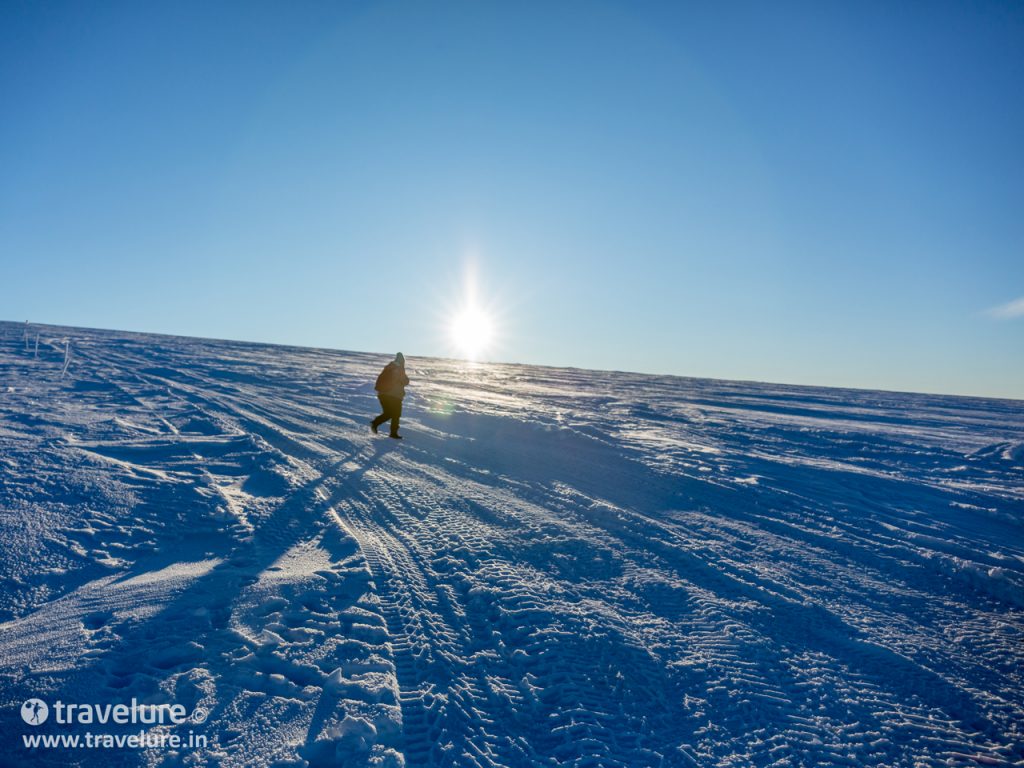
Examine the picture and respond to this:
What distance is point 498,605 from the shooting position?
14.2 ft

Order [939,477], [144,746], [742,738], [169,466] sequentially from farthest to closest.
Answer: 1. [939,477]
2. [169,466]
3. [742,738]
4. [144,746]

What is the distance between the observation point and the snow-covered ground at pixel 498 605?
304 centimetres

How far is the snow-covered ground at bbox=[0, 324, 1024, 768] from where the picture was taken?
3.04 meters

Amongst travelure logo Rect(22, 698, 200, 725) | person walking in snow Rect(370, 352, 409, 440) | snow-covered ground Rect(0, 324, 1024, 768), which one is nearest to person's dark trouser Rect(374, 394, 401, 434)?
person walking in snow Rect(370, 352, 409, 440)

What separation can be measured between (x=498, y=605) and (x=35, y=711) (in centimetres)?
292

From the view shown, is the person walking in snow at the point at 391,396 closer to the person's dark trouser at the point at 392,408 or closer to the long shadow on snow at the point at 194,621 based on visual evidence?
the person's dark trouser at the point at 392,408

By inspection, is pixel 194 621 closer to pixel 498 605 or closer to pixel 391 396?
pixel 498 605

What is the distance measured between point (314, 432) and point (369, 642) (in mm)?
7894

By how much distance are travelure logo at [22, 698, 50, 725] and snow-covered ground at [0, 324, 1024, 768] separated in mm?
54

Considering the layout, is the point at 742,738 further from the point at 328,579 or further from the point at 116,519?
the point at 116,519

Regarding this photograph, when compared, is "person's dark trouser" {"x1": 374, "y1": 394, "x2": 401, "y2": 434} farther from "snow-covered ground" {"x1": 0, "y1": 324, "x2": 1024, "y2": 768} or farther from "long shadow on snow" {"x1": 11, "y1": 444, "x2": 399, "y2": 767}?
"long shadow on snow" {"x1": 11, "y1": 444, "x2": 399, "y2": 767}

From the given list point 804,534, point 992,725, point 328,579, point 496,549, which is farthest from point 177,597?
point 804,534

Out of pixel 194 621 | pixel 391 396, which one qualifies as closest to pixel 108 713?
pixel 194 621

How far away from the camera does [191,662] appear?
3379 millimetres
